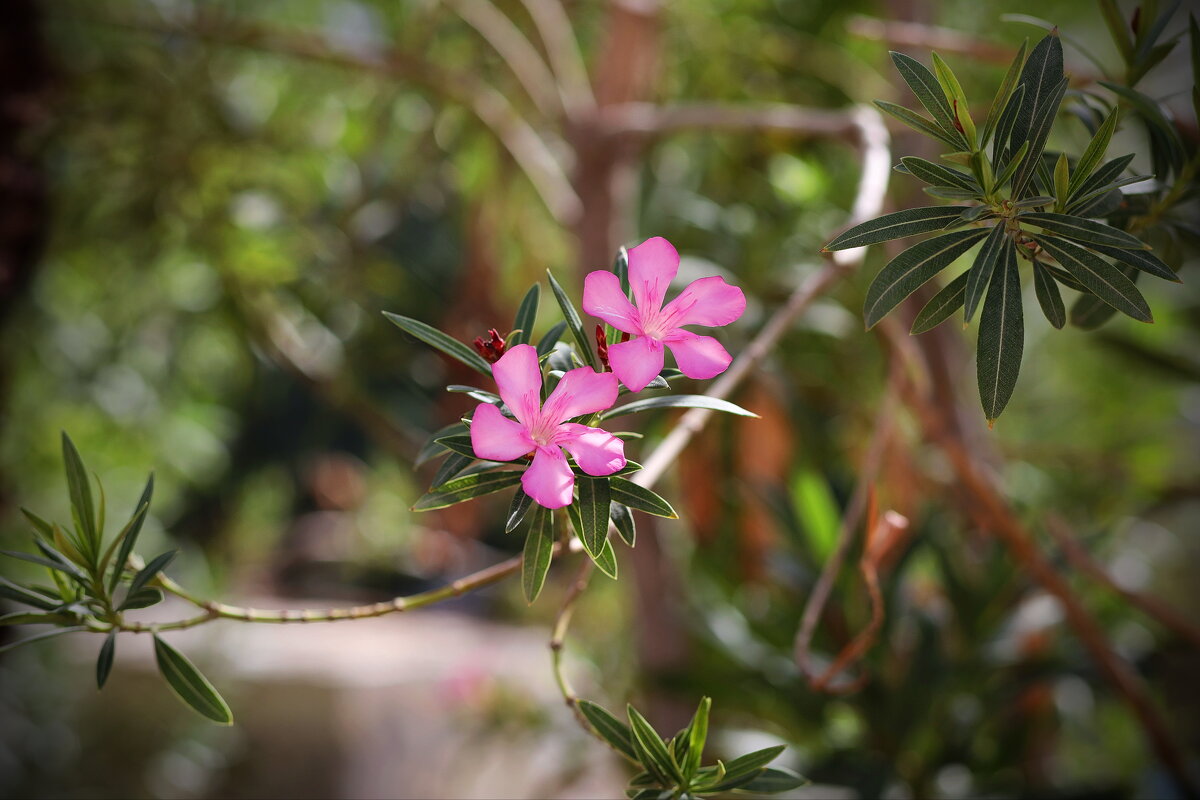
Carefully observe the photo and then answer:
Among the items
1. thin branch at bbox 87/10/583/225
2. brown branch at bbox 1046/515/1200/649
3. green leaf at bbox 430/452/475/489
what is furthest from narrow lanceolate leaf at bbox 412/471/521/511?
thin branch at bbox 87/10/583/225

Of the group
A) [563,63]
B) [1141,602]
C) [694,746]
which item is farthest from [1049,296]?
[563,63]

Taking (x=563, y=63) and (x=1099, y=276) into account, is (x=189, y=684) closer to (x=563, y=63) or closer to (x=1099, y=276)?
(x=1099, y=276)

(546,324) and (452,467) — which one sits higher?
(452,467)

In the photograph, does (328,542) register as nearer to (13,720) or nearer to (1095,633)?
(13,720)

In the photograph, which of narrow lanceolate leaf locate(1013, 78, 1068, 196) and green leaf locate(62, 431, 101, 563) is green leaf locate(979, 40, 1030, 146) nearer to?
narrow lanceolate leaf locate(1013, 78, 1068, 196)

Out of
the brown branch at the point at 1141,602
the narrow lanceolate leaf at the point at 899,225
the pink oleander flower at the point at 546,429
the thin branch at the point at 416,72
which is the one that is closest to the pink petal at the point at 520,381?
the pink oleander flower at the point at 546,429

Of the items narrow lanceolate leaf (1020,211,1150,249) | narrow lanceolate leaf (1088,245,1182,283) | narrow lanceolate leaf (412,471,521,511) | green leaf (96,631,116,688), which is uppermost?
narrow lanceolate leaf (1020,211,1150,249)
